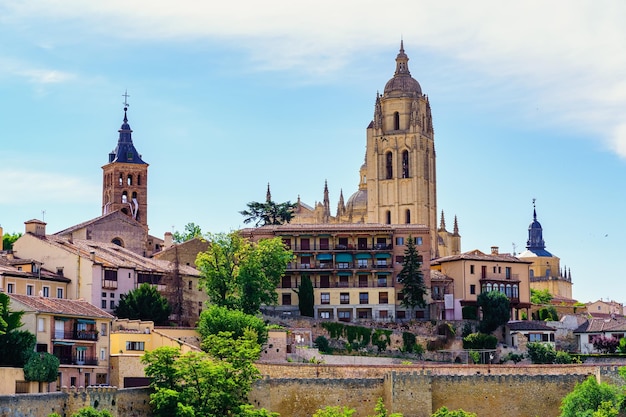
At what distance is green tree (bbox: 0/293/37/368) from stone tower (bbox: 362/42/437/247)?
73.8 m

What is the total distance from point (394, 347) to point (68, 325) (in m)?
27.7

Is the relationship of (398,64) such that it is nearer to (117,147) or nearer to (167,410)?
(117,147)

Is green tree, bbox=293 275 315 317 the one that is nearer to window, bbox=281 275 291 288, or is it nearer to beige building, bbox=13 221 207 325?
window, bbox=281 275 291 288

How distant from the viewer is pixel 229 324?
83.2m

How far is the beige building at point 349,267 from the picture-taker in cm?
10325

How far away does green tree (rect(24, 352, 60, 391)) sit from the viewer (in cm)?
6894

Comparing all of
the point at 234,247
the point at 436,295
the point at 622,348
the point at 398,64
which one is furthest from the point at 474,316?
the point at 398,64

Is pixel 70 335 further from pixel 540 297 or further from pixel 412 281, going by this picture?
pixel 540 297

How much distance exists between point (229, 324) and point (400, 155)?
62127mm

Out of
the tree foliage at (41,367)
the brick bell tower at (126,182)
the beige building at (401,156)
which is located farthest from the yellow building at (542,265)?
the tree foliage at (41,367)

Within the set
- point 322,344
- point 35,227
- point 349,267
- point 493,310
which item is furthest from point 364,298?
point 35,227

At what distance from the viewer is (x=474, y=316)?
102562 millimetres

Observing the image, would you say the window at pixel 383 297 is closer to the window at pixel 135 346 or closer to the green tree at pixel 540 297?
the window at pixel 135 346

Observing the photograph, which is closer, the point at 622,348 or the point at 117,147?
the point at 622,348
